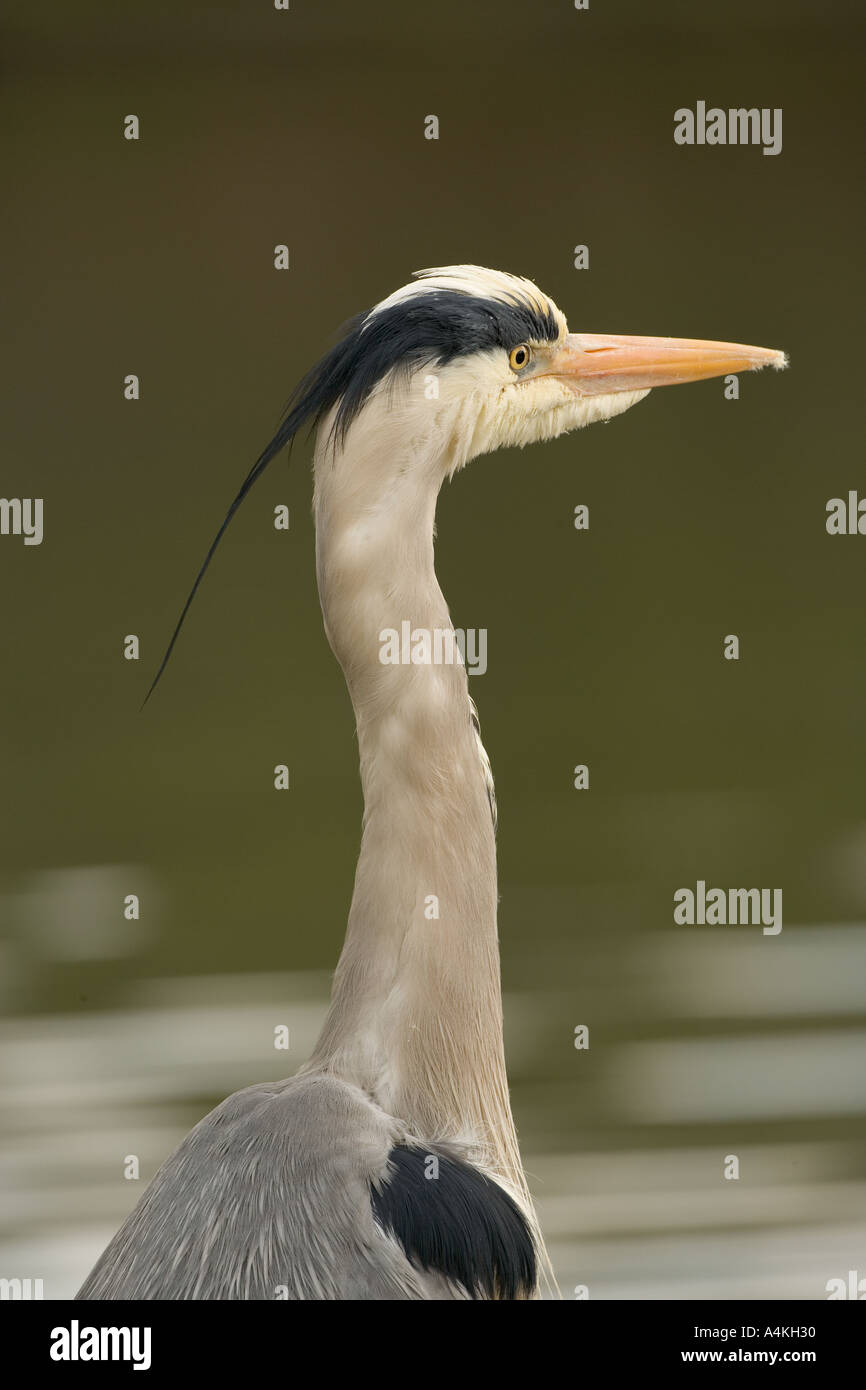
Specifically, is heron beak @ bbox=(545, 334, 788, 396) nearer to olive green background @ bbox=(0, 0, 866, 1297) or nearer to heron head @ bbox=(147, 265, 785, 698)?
heron head @ bbox=(147, 265, 785, 698)

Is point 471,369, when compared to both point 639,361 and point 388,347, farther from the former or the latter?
point 639,361

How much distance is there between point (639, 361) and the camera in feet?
7.10

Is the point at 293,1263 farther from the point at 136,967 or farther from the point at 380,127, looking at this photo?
the point at 380,127

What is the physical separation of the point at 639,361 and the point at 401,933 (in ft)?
2.50

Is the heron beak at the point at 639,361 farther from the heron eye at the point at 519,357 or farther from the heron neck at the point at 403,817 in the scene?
the heron neck at the point at 403,817

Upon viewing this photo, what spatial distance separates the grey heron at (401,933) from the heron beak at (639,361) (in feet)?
0.43

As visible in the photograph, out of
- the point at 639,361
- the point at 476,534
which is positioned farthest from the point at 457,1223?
the point at 476,534

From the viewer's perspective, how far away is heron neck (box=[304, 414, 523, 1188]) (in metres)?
1.88

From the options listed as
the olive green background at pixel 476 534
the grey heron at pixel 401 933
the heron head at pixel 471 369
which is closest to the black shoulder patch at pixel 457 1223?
the grey heron at pixel 401 933

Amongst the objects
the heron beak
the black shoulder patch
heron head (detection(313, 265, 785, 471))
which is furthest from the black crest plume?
the black shoulder patch

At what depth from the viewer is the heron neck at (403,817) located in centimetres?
188

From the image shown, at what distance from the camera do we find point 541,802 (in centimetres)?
508

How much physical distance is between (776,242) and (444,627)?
5.35m

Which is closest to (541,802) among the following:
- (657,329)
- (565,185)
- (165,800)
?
(165,800)
